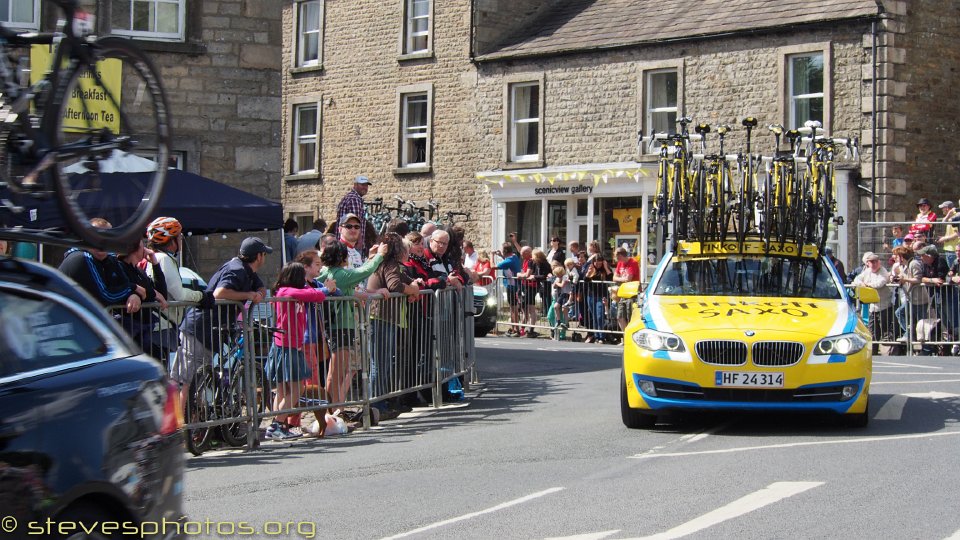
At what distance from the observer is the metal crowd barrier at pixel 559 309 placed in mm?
25641

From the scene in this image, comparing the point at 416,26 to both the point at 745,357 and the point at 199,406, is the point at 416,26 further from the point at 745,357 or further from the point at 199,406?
the point at 199,406

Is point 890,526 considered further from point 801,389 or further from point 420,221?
point 420,221

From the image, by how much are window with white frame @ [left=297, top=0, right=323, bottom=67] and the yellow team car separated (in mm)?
30344

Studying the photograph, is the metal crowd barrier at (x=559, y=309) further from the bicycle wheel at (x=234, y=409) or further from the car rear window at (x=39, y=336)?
the car rear window at (x=39, y=336)

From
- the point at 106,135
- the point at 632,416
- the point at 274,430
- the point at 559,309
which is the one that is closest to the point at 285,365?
the point at 274,430

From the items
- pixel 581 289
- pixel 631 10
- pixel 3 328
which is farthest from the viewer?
pixel 631 10

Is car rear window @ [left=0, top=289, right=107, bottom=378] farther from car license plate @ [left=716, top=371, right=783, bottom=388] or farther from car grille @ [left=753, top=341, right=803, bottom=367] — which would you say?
car grille @ [left=753, top=341, right=803, bottom=367]

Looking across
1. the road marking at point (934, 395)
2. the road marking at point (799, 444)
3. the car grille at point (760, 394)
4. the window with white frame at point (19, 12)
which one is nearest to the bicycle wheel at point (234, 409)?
the road marking at point (799, 444)

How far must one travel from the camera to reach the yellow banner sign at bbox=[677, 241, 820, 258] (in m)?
13.7

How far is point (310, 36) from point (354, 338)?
30.2 meters

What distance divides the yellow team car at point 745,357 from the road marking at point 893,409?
0.89 metres

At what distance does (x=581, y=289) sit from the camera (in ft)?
85.7

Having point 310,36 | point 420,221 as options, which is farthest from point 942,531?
point 310,36

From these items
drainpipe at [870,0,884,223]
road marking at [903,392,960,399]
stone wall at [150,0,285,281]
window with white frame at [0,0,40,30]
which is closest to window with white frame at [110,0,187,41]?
stone wall at [150,0,285,281]
